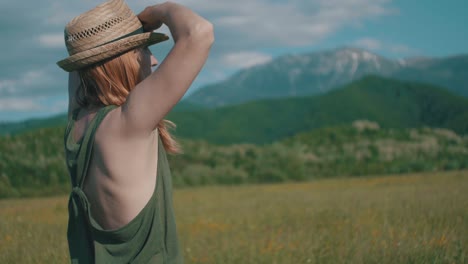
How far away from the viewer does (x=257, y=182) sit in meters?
19.8

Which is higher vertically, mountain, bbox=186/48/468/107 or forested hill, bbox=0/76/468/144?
forested hill, bbox=0/76/468/144

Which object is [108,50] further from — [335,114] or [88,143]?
[335,114]

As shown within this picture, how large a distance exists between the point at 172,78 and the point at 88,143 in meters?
0.49

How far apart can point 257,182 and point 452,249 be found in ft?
50.1

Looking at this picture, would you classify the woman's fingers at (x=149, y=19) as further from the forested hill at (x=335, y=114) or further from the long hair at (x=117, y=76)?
the forested hill at (x=335, y=114)

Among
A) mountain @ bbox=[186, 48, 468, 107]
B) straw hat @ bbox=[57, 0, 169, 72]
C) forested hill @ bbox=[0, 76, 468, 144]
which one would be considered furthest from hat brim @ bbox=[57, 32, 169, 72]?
mountain @ bbox=[186, 48, 468, 107]

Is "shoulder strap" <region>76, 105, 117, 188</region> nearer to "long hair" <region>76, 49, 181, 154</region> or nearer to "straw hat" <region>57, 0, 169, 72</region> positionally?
"long hair" <region>76, 49, 181, 154</region>

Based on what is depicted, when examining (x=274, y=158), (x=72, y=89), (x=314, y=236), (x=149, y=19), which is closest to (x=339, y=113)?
(x=274, y=158)

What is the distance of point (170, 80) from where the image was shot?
203 centimetres

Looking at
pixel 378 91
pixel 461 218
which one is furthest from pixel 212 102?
pixel 461 218

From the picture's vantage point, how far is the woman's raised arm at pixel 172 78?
6.67 ft

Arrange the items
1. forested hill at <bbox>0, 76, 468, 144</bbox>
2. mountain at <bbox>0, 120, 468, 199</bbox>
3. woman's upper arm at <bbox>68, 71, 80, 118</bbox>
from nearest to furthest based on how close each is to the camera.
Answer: woman's upper arm at <bbox>68, 71, 80, 118</bbox>, mountain at <bbox>0, 120, 468, 199</bbox>, forested hill at <bbox>0, 76, 468, 144</bbox>

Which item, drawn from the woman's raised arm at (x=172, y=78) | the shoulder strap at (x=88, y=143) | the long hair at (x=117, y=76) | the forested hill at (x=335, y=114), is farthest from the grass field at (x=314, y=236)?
the forested hill at (x=335, y=114)

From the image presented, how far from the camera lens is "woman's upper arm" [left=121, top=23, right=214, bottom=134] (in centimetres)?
203
